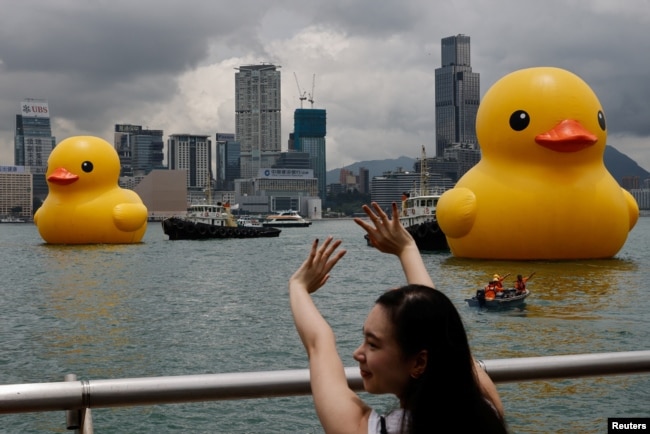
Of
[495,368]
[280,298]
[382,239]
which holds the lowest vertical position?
[280,298]

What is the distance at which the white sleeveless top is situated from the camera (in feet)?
6.22

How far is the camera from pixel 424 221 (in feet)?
136

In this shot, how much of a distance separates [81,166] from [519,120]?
71.5 ft

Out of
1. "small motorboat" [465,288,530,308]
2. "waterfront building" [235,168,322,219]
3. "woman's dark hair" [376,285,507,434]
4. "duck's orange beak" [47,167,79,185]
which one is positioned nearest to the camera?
"woman's dark hair" [376,285,507,434]

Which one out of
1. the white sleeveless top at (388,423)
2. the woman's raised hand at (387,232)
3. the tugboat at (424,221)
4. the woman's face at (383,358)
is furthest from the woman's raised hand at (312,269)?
the tugboat at (424,221)

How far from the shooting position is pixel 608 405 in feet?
27.8

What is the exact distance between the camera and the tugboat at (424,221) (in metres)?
37.8

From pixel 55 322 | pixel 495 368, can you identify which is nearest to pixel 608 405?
pixel 495 368

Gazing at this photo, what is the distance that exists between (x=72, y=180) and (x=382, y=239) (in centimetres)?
3582

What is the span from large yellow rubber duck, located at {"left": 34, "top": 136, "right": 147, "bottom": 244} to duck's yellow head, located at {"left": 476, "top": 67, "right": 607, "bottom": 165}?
19816 mm

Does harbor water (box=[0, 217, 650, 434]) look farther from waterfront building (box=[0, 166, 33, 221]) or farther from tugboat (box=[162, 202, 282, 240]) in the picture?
waterfront building (box=[0, 166, 33, 221])

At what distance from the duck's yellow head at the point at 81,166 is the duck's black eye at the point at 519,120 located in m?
21.1

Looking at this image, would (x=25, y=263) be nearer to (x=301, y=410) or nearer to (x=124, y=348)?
(x=124, y=348)

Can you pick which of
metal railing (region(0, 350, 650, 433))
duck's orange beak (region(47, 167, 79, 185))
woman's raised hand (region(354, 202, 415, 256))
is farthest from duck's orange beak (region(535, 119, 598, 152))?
duck's orange beak (region(47, 167, 79, 185))
